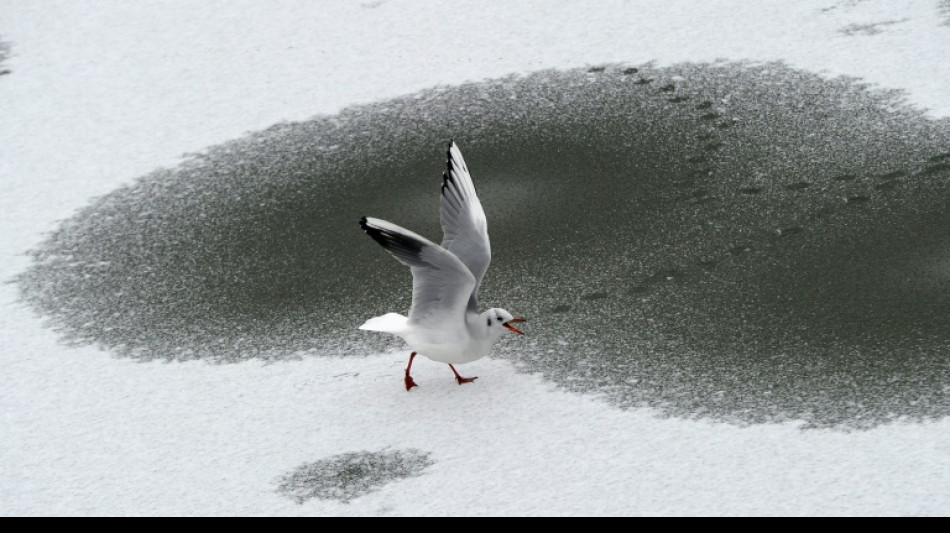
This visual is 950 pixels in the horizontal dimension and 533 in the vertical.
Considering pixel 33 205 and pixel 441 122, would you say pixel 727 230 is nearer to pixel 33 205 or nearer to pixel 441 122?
pixel 441 122

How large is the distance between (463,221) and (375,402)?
556 millimetres

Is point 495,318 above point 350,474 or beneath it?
above

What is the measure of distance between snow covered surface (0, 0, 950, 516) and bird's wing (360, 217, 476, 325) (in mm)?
276

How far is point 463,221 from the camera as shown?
3.56 meters

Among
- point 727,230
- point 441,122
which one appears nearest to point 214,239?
point 441,122

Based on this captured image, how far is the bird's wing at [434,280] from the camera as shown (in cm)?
326

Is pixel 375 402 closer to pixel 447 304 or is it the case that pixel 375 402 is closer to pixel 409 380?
pixel 409 380

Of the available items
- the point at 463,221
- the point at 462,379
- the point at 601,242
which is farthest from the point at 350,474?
the point at 601,242

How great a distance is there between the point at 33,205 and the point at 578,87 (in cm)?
225

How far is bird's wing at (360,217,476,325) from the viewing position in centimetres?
326

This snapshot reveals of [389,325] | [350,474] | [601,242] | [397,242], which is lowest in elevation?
[350,474]

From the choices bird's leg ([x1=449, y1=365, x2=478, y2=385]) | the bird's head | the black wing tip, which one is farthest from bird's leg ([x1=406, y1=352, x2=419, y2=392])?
the black wing tip

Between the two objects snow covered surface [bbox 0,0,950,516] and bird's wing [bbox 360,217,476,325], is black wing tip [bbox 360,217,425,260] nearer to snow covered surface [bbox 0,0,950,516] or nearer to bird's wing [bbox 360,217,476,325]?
bird's wing [bbox 360,217,476,325]

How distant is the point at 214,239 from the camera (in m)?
4.57
